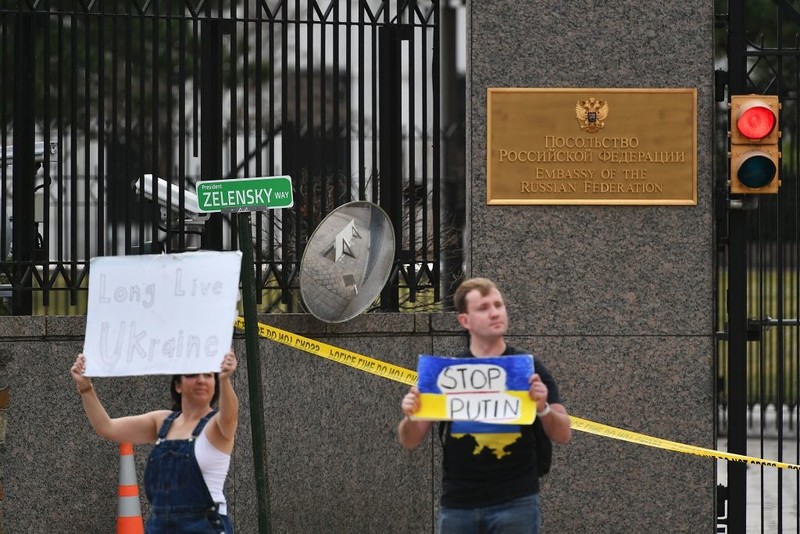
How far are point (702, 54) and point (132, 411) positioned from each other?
432 centimetres

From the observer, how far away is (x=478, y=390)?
5328 mm

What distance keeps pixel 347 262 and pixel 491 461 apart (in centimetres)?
357

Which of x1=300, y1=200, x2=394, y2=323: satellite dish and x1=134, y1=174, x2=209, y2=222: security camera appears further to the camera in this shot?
x1=134, y1=174, x2=209, y2=222: security camera

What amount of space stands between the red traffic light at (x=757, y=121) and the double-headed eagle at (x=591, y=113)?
87 centimetres

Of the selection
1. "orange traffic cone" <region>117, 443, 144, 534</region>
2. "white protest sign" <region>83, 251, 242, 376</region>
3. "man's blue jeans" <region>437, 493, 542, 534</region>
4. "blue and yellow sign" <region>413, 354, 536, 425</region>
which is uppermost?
"white protest sign" <region>83, 251, 242, 376</region>

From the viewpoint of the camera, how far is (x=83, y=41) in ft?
31.8

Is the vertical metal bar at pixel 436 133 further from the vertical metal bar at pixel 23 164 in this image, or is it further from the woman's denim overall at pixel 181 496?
the woman's denim overall at pixel 181 496

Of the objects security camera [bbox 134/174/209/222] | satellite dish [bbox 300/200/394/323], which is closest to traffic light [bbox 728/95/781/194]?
satellite dish [bbox 300/200/394/323]

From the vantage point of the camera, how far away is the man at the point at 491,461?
5324mm

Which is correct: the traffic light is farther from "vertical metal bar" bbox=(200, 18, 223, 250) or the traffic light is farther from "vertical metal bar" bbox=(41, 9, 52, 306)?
"vertical metal bar" bbox=(41, 9, 52, 306)

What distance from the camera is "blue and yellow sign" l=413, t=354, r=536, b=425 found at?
5277mm

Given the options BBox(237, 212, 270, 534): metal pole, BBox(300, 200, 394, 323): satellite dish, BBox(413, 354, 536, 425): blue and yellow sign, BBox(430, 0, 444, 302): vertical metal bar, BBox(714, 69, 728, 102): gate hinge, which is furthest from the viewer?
BBox(714, 69, 728, 102): gate hinge

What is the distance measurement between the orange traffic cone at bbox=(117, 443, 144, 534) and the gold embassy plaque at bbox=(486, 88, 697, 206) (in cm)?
279

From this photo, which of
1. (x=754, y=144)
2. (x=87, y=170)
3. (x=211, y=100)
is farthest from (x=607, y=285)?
(x=87, y=170)
